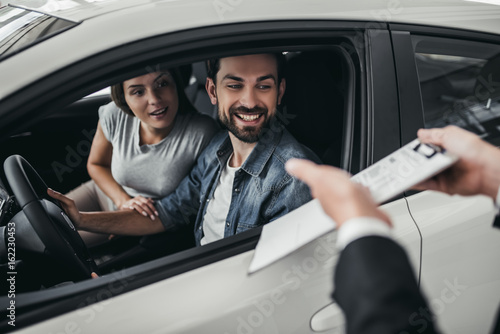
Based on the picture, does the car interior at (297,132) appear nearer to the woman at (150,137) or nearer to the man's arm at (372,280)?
the woman at (150,137)

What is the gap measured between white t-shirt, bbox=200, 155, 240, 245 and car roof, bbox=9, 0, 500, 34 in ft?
1.99

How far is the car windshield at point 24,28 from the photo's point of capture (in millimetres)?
1001

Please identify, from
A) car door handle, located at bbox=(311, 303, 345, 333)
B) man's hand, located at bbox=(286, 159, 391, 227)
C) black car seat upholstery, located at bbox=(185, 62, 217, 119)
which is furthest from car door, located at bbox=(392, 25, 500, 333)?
black car seat upholstery, located at bbox=(185, 62, 217, 119)

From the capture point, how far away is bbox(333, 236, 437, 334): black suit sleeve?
1.79 ft

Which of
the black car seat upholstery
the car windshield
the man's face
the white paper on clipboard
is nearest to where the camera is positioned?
the white paper on clipboard

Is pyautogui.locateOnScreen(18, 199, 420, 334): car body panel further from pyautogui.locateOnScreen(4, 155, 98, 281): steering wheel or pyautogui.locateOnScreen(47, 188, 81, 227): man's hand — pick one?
pyautogui.locateOnScreen(47, 188, 81, 227): man's hand

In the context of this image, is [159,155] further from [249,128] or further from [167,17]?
[167,17]

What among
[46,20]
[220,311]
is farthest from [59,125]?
[220,311]

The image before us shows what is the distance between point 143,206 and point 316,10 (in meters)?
1.07

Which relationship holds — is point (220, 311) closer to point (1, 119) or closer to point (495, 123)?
point (1, 119)

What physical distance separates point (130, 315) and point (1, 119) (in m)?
0.49

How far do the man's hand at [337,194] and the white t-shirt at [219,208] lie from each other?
2.60 feet

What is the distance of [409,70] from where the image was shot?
1.19 metres

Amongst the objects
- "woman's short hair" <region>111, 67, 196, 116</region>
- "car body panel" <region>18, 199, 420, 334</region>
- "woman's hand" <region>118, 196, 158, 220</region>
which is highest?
"woman's short hair" <region>111, 67, 196, 116</region>
